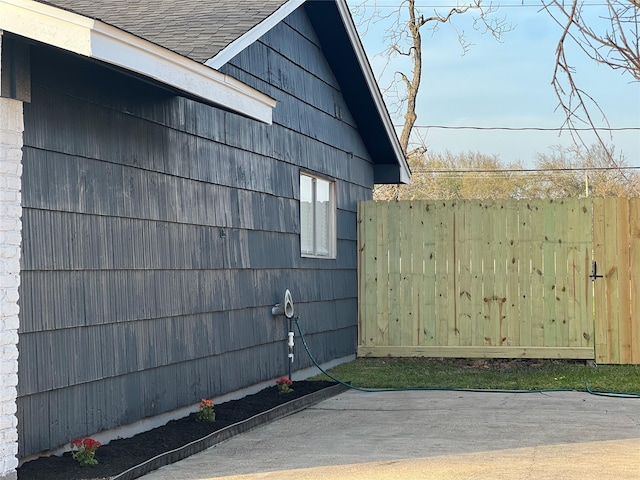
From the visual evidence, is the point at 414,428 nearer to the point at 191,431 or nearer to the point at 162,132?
the point at 191,431

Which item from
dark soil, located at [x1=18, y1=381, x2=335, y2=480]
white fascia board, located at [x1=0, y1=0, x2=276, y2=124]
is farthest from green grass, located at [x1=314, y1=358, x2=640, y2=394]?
white fascia board, located at [x1=0, y1=0, x2=276, y2=124]

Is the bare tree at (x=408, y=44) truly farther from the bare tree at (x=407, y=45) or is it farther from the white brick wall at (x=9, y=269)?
the white brick wall at (x=9, y=269)

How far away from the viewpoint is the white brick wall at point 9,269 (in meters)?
5.16

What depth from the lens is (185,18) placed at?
8109 mm

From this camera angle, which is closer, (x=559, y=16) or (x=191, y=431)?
(x=559, y=16)

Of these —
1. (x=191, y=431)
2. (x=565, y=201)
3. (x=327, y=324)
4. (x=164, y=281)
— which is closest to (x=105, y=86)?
(x=164, y=281)

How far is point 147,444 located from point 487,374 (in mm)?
5594

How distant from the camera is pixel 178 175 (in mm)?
7527

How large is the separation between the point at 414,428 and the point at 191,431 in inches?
66.9

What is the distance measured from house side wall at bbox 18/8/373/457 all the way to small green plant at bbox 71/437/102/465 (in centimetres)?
15

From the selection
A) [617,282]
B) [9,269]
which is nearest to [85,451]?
[9,269]

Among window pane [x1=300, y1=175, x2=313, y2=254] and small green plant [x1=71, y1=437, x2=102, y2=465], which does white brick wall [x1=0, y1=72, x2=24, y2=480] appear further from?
window pane [x1=300, y1=175, x2=313, y2=254]

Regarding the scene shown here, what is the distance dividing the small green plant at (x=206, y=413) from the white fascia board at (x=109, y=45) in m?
2.31

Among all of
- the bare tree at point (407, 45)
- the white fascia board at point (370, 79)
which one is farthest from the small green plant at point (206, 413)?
the bare tree at point (407, 45)
